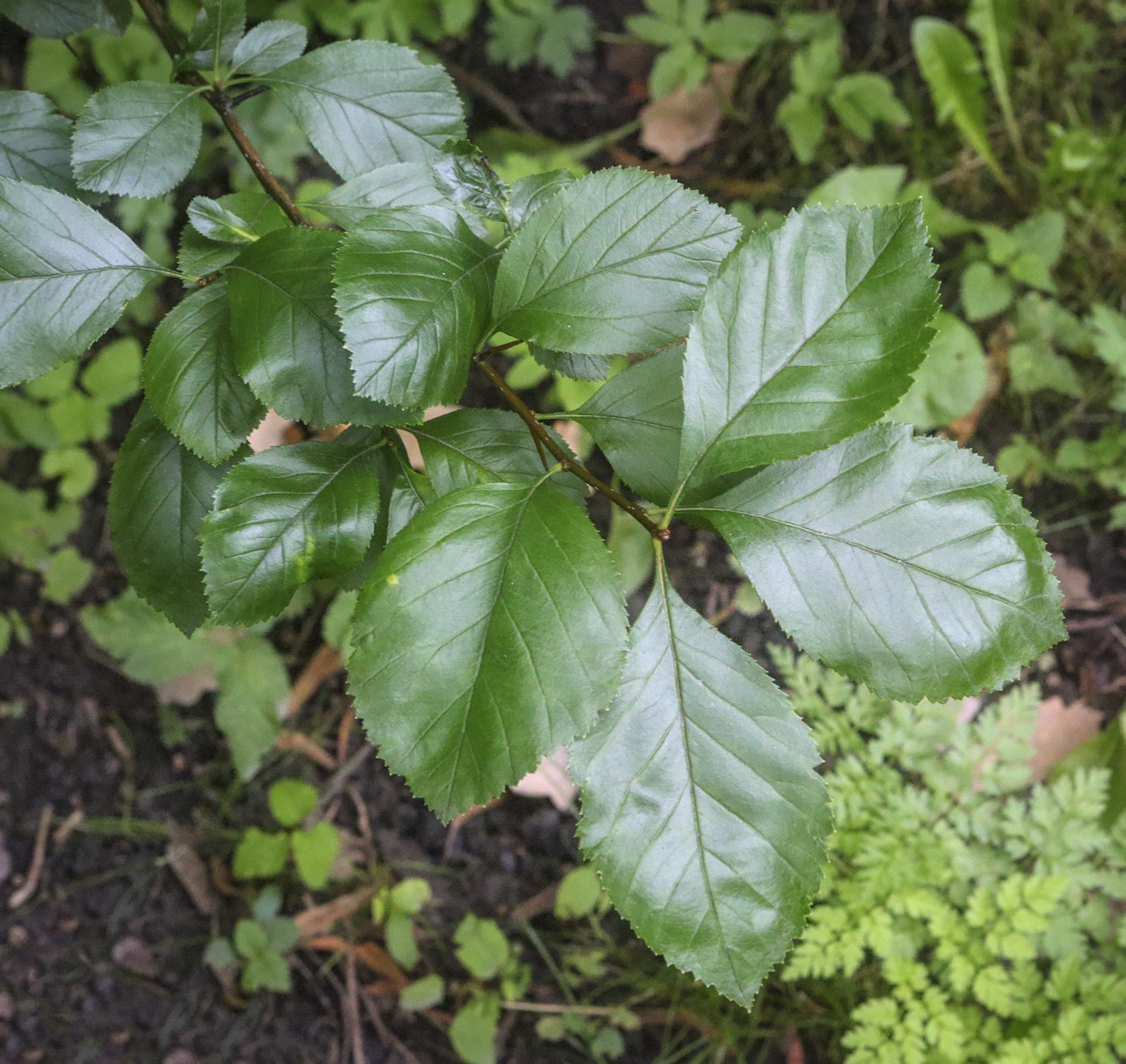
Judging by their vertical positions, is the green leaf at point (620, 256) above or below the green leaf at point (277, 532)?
above

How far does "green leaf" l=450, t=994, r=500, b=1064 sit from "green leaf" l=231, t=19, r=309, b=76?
2.03 m

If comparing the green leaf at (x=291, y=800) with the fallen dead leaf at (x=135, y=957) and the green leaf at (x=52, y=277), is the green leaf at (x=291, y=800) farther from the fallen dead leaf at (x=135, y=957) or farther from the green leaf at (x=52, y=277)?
the green leaf at (x=52, y=277)

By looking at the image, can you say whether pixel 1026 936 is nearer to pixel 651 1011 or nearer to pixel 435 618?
pixel 651 1011

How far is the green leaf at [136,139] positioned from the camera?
0.84 meters

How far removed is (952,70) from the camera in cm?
239

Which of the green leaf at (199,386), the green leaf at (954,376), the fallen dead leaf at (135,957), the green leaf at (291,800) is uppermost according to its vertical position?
the green leaf at (199,386)

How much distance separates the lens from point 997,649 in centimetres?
67

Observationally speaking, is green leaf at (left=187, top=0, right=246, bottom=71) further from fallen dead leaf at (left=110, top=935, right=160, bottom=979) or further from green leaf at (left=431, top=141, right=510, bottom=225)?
fallen dead leaf at (left=110, top=935, right=160, bottom=979)

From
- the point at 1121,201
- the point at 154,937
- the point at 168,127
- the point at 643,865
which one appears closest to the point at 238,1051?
the point at 154,937

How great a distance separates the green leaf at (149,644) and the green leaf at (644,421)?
1.69m

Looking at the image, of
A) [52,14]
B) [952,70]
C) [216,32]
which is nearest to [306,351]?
[216,32]

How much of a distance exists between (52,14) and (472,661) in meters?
0.94

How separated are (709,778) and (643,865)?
0.28 ft

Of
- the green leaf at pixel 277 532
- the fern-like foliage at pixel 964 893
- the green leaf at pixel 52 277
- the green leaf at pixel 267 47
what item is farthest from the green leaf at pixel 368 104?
the fern-like foliage at pixel 964 893
